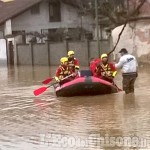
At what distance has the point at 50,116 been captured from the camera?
535 inches

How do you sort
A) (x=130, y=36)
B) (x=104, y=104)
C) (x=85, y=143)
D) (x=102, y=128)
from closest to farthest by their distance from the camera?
(x=85, y=143) < (x=102, y=128) < (x=104, y=104) < (x=130, y=36)

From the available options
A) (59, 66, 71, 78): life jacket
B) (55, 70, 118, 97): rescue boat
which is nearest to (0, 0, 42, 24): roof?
(59, 66, 71, 78): life jacket

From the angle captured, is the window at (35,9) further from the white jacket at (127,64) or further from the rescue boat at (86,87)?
the white jacket at (127,64)

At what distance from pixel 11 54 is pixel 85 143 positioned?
3813 cm

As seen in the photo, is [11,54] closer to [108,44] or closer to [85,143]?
[108,44]

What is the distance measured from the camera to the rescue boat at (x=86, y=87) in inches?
681

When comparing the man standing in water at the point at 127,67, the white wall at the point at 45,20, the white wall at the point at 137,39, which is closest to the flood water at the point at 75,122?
the man standing in water at the point at 127,67

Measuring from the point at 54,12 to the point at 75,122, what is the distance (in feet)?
131

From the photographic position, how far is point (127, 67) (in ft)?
56.6

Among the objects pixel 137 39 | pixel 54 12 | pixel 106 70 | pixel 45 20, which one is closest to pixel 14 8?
pixel 45 20

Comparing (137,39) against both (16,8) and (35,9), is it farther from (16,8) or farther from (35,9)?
(16,8)

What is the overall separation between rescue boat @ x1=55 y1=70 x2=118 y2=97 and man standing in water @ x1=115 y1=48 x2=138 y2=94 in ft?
1.72

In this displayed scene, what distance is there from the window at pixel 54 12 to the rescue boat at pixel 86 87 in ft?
113

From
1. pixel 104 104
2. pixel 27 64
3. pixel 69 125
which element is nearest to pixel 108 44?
pixel 27 64
